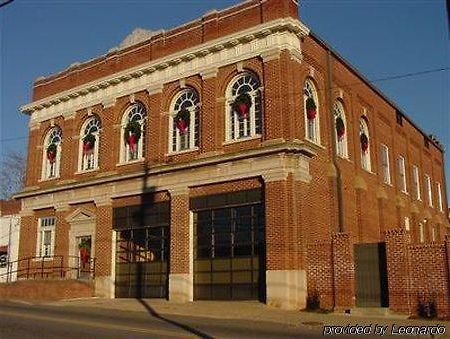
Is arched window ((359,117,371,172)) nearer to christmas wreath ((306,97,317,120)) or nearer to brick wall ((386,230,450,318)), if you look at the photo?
christmas wreath ((306,97,317,120))

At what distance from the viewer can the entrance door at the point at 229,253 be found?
22000mm

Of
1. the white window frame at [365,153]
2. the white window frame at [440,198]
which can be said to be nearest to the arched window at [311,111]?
the white window frame at [365,153]

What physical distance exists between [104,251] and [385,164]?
16.4 meters

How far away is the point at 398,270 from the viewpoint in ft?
61.7

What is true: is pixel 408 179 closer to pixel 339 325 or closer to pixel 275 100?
pixel 275 100

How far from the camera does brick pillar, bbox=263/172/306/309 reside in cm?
2036

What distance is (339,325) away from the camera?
15906 millimetres

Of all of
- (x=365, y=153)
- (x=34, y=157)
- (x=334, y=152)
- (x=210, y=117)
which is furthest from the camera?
(x=34, y=157)

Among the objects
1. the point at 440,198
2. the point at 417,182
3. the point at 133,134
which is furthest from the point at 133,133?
the point at 440,198

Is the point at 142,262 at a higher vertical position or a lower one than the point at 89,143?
lower

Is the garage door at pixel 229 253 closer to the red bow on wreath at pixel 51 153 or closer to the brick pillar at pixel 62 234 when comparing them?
the brick pillar at pixel 62 234

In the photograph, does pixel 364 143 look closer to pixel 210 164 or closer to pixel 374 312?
pixel 210 164

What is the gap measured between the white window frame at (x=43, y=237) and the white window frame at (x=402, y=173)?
66.4 ft

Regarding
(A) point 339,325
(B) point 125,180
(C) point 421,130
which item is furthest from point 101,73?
(C) point 421,130
